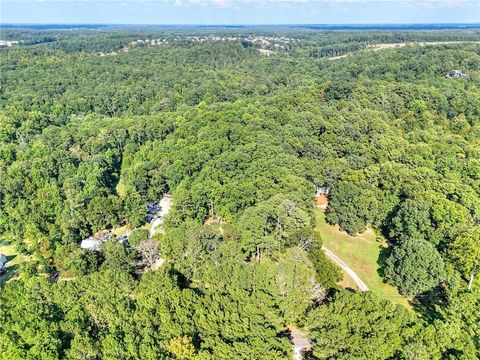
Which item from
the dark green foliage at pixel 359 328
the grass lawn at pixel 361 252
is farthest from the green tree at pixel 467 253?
the dark green foliage at pixel 359 328

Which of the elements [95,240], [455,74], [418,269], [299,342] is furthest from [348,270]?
[455,74]

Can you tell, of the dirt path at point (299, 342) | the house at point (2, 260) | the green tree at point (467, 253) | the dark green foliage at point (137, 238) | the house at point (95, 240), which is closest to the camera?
the dirt path at point (299, 342)

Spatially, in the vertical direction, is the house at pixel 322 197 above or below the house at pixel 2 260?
above

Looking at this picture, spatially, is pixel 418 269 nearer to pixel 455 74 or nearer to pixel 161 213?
pixel 161 213

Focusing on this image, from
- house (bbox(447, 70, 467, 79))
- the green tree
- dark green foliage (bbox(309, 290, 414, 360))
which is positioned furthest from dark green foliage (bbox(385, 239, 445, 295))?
house (bbox(447, 70, 467, 79))

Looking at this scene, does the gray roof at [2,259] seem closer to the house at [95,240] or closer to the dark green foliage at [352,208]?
the house at [95,240]

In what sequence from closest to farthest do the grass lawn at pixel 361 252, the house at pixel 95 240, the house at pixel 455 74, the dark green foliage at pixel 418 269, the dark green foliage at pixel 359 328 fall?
the dark green foliage at pixel 359 328 → the dark green foliage at pixel 418 269 → the grass lawn at pixel 361 252 → the house at pixel 95 240 → the house at pixel 455 74

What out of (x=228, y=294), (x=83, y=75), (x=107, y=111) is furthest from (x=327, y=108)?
(x=83, y=75)

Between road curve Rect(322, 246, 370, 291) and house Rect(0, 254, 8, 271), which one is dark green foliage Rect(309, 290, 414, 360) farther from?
house Rect(0, 254, 8, 271)
